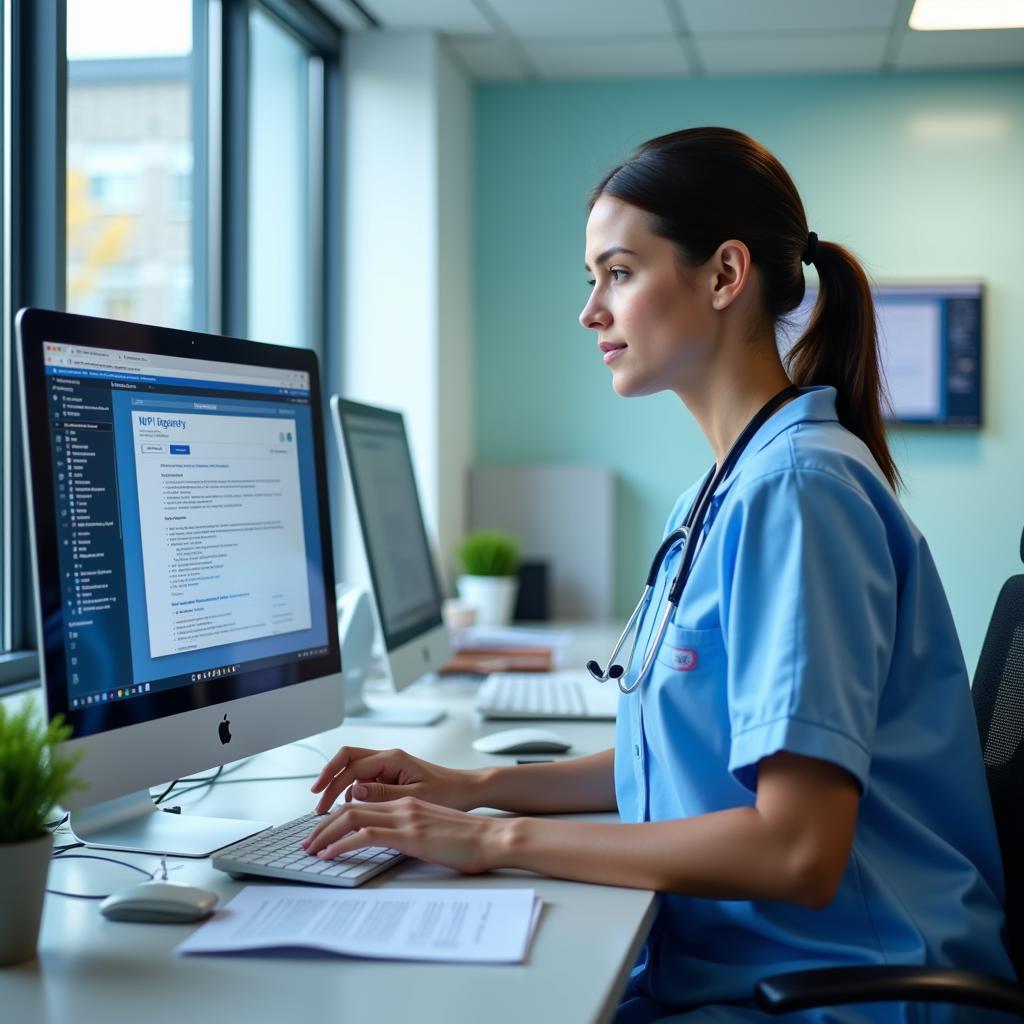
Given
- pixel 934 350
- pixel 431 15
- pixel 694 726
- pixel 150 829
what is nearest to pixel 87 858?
pixel 150 829

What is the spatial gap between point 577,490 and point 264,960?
2815 mm

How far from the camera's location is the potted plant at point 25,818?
2.79ft

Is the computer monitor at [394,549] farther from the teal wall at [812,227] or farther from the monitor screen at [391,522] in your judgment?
the teal wall at [812,227]

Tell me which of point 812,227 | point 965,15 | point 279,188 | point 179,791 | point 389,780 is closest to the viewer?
point 389,780

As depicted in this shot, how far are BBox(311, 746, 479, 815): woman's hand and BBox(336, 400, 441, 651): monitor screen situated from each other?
21.5 inches

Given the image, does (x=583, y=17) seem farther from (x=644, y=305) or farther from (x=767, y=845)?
(x=767, y=845)

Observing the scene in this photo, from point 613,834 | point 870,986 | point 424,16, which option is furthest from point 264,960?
point 424,16

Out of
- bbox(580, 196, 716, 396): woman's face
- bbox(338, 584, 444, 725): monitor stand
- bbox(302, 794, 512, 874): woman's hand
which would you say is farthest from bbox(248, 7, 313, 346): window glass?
bbox(302, 794, 512, 874): woman's hand

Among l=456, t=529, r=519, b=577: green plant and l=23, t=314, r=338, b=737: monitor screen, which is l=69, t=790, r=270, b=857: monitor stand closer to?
l=23, t=314, r=338, b=737: monitor screen

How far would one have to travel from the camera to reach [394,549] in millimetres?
1973

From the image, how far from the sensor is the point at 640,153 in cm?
129

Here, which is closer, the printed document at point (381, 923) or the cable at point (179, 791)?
the printed document at point (381, 923)

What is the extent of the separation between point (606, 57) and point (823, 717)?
2.90m

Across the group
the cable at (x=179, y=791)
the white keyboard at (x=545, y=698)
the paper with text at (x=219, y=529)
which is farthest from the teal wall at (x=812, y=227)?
the paper with text at (x=219, y=529)
